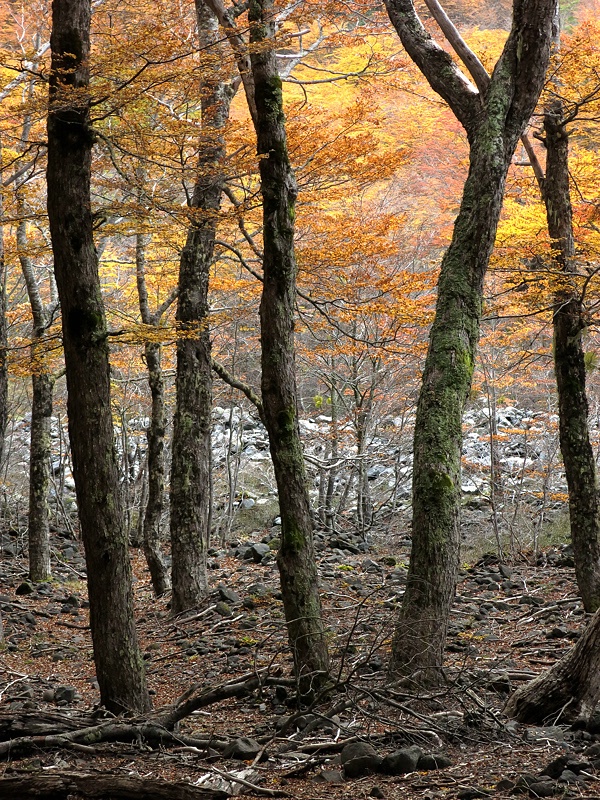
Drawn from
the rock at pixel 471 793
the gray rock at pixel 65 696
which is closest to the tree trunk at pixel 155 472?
the gray rock at pixel 65 696

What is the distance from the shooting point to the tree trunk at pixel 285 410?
5.05 meters

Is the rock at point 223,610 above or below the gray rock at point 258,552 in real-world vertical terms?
below

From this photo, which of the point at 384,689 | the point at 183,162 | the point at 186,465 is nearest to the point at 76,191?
the point at 183,162

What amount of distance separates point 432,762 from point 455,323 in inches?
118

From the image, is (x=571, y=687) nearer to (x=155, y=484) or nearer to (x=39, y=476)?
(x=155, y=484)

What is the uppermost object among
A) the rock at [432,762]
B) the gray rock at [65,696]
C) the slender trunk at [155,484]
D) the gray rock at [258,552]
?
the slender trunk at [155,484]

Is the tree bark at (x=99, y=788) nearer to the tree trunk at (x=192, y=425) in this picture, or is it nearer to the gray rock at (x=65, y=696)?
the gray rock at (x=65, y=696)

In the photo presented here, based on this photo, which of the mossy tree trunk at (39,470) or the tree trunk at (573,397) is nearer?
the tree trunk at (573,397)

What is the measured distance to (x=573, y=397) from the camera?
297 inches

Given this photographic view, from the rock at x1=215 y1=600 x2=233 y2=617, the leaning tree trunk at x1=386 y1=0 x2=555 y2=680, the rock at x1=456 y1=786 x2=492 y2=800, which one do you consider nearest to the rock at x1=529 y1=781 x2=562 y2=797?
the rock at x1=456 y1=786 x2=492 y2=800

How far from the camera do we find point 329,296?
10891mm

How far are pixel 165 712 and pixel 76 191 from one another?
125 inches

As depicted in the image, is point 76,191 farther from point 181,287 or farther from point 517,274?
point 517,274

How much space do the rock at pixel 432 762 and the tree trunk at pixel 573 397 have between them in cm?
437
